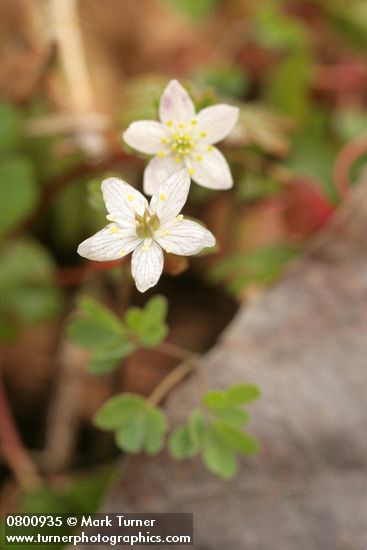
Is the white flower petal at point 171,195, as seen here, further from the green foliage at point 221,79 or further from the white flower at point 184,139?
the green foliage at point 221,79

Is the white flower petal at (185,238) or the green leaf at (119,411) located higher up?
the white flower petal at (185,238)

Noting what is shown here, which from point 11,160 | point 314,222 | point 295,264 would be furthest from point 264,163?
point 11,160

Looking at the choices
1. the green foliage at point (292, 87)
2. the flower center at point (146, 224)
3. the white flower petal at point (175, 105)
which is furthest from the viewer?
the green foliage at point (292, 87)

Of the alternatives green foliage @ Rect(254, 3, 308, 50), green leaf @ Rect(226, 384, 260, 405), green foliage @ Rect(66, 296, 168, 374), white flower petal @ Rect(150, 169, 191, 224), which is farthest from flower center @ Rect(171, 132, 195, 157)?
green foliage @ Rect(254, 3, 308, 50)

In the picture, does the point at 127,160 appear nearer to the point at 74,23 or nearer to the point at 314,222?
the point at 314,222

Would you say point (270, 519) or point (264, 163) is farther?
point (264, 163)

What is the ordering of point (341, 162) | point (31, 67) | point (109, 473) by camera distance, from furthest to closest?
point (31, 67) → point (341, 162) → point (109, 473)

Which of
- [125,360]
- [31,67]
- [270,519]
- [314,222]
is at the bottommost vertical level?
[270,519]

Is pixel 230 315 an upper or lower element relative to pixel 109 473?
upper

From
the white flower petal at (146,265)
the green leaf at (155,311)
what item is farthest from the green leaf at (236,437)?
the white flower petal at (146,265)
